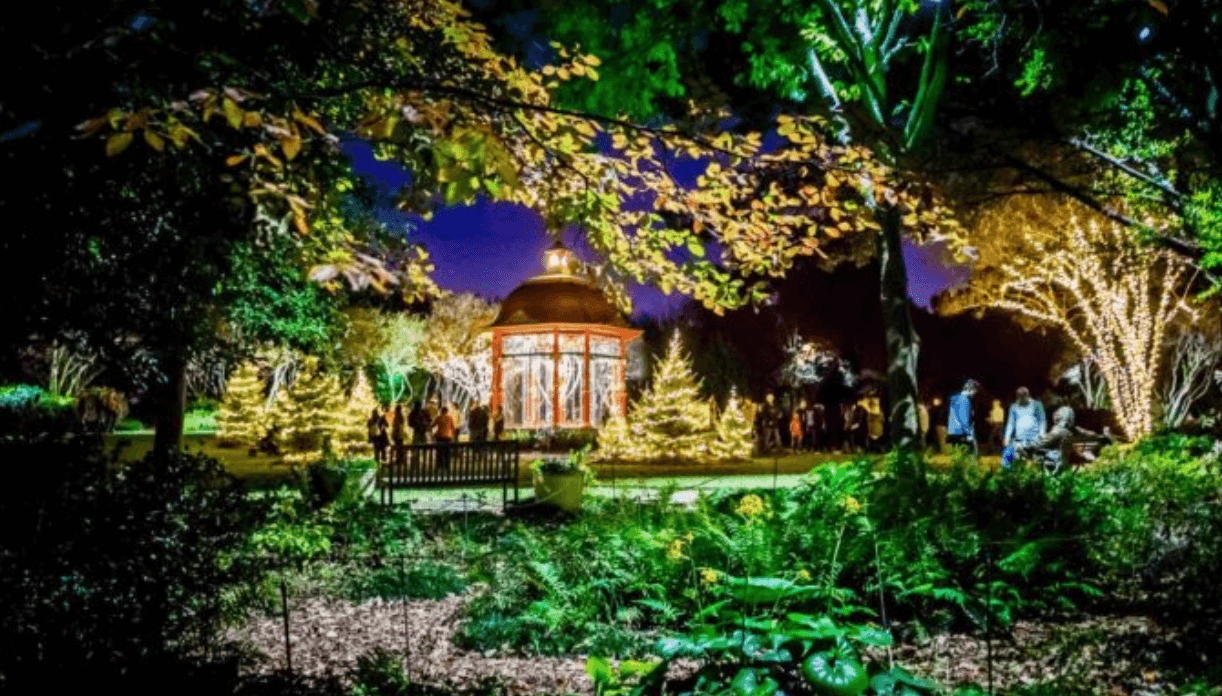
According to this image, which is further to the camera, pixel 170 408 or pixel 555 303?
pixel 555 303

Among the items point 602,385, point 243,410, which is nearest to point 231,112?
point 602,385

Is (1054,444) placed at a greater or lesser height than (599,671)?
greater

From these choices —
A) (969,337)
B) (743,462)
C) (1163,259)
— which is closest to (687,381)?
(743,462)

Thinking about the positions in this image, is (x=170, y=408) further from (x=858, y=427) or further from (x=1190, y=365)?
(x=1190, y=365)

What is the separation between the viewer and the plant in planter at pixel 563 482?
38.9 ft

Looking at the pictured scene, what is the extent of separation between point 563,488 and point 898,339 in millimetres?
5361

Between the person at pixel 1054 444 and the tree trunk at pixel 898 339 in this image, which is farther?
the person at pixel 1054 444

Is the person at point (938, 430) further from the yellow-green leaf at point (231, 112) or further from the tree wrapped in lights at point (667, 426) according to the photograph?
the yellow-green leaf at point (231, 112)

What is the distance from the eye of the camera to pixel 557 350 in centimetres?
1577

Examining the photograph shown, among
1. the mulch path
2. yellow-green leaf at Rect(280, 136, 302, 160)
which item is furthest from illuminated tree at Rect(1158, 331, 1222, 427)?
yellow-green leaf at Rect(280, 136, 302, 160)

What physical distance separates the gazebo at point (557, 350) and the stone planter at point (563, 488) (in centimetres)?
308

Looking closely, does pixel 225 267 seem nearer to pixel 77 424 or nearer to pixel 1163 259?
pixel 77 424

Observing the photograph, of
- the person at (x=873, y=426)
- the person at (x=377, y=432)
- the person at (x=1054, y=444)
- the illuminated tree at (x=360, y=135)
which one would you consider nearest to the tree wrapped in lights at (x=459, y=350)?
the person at (x=377, y=432)

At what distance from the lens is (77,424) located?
16.1 feet
